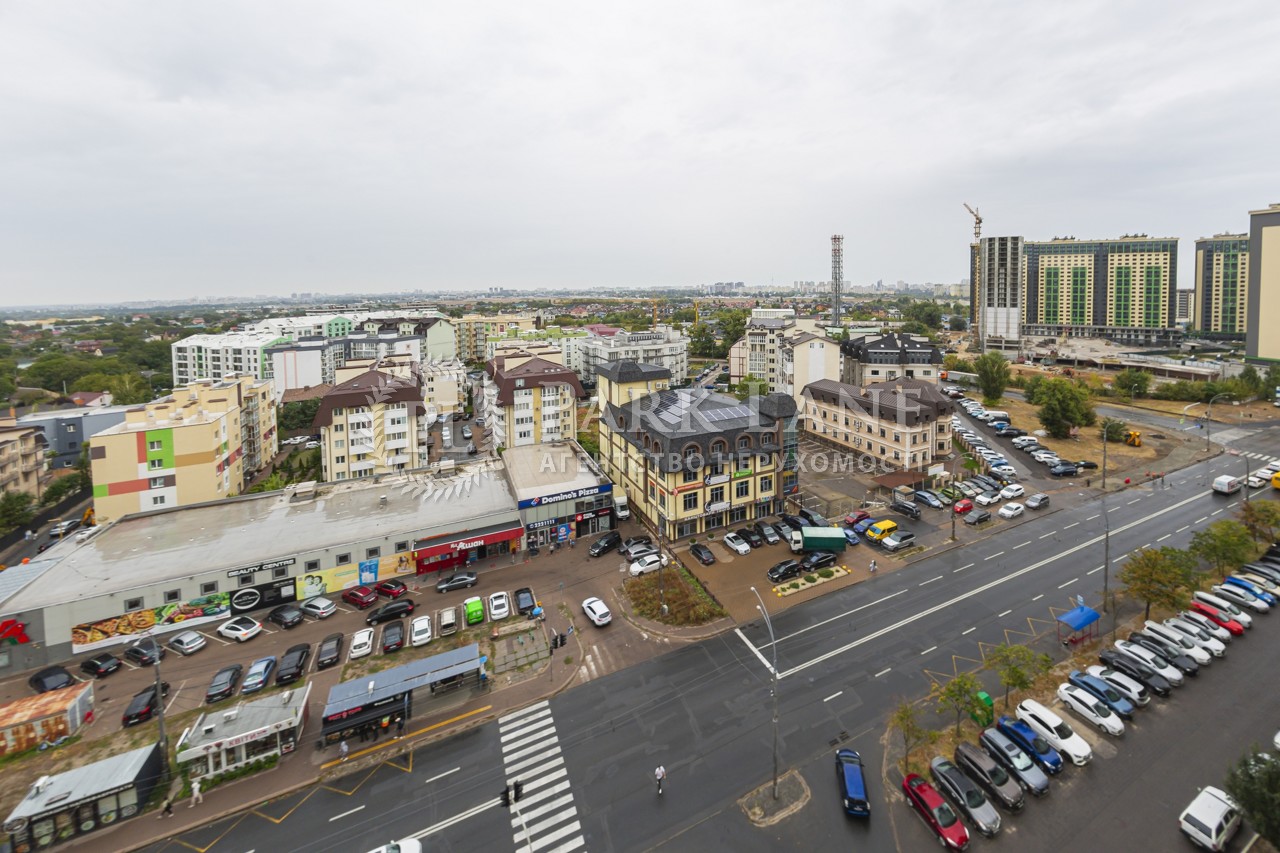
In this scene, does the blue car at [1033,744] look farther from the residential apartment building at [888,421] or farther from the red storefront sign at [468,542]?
the residential apartment building at [888,421]

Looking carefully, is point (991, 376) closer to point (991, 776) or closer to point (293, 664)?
point (991, 776)

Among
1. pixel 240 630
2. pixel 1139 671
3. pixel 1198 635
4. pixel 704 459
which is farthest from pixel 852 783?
pixel 240 630

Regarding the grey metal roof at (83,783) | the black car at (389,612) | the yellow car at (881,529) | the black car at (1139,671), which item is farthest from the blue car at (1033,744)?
the grey metal roof at (83,783)

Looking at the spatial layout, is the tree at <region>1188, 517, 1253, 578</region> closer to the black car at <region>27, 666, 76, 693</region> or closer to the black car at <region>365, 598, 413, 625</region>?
the black car at <region>365, 598, 413, 625</region>

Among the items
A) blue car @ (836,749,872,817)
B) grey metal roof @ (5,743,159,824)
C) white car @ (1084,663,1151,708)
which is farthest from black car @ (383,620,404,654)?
white car @ (1084,663,1151,708)

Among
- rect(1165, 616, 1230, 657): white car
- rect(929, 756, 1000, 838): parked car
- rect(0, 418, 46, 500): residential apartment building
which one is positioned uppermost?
rect(0, 418, 46, 500): residential apartment building

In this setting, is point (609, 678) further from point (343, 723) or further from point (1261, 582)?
point (1261, 582)
